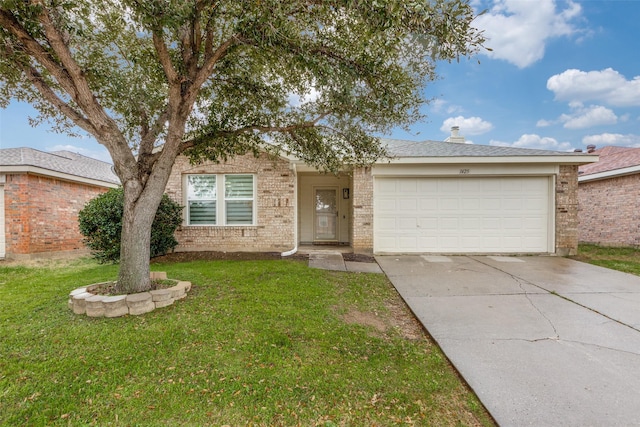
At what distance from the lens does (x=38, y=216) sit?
28.5 ft

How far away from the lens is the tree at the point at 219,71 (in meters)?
3.20

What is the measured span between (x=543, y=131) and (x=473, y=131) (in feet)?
15.5

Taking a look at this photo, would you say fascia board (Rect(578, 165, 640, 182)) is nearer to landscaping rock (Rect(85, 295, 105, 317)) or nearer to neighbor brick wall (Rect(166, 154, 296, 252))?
neighbor brick wall (Rect(166, 154, 296, 252))

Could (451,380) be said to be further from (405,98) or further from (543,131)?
(543,131)

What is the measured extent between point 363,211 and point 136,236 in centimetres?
606

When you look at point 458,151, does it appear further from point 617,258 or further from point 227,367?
point 227,367

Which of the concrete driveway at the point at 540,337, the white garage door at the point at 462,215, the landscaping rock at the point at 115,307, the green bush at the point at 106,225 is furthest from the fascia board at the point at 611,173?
the green bush at the point at 106,225

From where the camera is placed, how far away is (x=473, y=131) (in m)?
14.5

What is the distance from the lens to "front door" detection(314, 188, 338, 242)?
35.7ft

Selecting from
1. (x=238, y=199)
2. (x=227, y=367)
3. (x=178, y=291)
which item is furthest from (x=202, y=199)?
(x=227, y=367)

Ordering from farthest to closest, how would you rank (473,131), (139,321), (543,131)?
(543,131), (473,131), (139,321)

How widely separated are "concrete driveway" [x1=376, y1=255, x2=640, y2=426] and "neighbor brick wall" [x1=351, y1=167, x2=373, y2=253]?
246cm

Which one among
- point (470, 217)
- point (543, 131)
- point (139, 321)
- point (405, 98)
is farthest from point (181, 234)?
point (543, 131)

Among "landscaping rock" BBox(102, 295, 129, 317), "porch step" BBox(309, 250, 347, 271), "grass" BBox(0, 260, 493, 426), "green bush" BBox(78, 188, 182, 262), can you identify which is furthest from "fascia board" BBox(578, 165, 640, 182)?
"green bush" BBox(78, 188, 182, 262)
